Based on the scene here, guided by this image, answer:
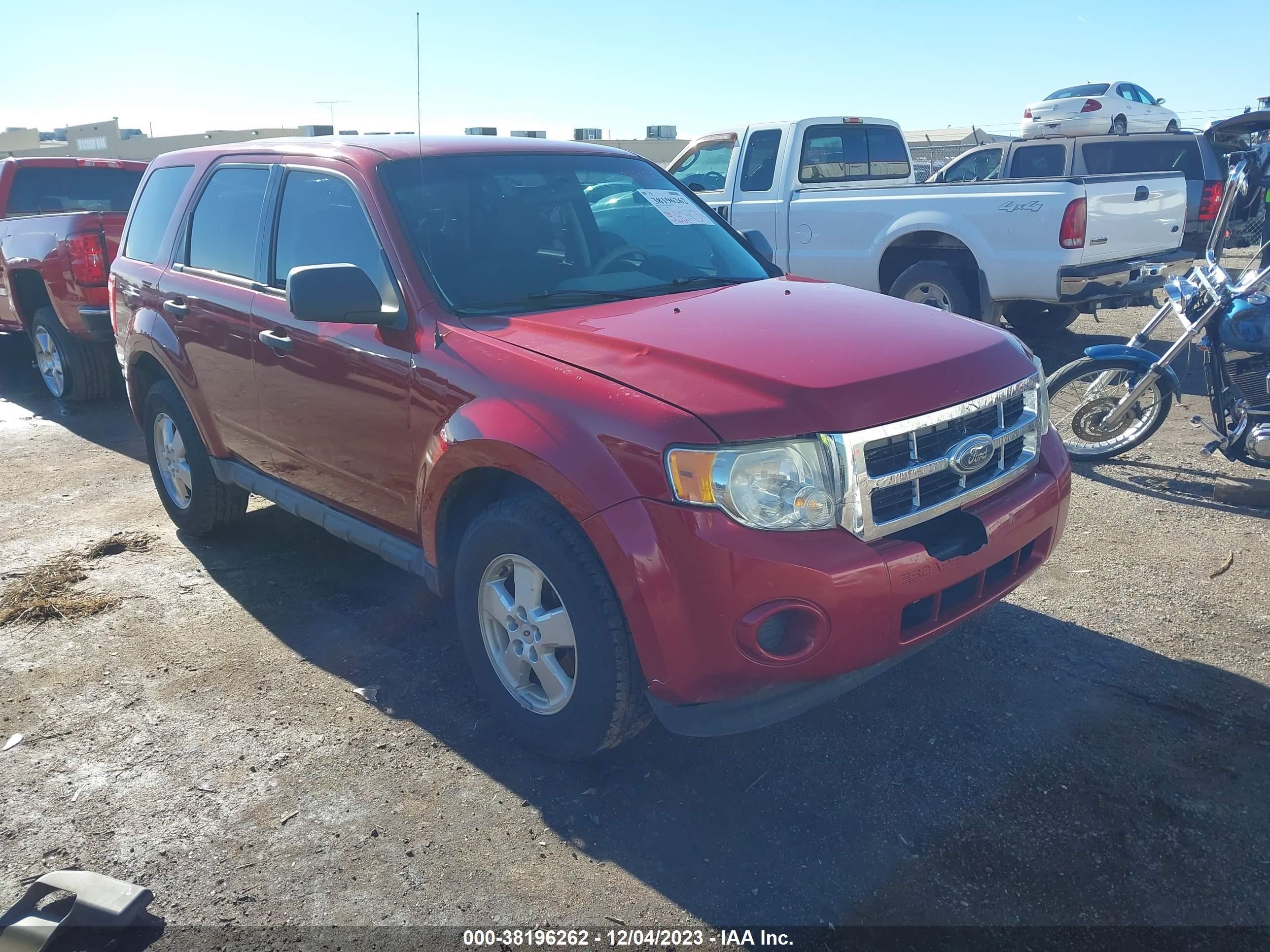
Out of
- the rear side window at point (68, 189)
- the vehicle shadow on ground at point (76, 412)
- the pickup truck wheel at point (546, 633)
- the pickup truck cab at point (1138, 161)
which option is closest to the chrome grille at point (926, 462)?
the pickup truck wheel at point (546, 633)

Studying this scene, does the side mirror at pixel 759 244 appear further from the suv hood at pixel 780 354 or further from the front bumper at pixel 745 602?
the front bumper at pixel 745 602

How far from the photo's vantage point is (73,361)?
27.2ft

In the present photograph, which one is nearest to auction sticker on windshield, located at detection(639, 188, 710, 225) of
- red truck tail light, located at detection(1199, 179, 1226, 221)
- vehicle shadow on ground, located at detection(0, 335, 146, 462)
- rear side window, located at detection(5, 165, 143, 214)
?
vehicle shadow on ground, located at detection(0, 335, 146, 462)

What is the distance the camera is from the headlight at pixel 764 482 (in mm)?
2562

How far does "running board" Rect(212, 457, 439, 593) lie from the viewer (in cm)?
355

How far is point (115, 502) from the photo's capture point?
6016 mm

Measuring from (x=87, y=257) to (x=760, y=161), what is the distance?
5.99m

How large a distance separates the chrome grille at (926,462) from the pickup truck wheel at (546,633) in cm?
74

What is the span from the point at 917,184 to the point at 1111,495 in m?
3.88

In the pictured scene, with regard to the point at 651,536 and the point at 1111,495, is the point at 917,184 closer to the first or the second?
the point at 1111,495

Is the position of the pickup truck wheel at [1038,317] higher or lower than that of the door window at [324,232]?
lower

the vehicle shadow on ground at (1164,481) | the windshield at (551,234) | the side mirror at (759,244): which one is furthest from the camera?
the vehicle shadow on ground at (1164,481)

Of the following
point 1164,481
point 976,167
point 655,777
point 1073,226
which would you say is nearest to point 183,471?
point 655,777

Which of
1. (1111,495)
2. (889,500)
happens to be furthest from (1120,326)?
(889,500)
